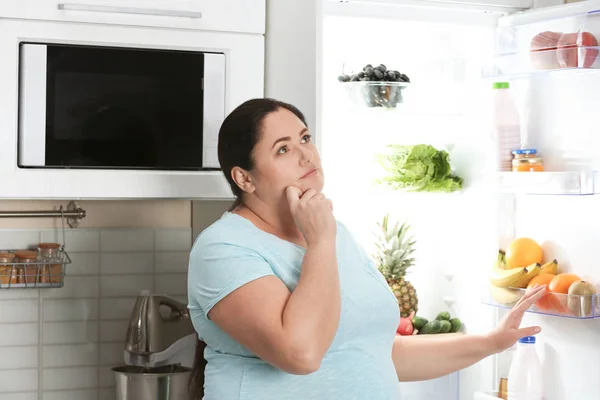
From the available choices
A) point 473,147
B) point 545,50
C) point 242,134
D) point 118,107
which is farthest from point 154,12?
point 473,147

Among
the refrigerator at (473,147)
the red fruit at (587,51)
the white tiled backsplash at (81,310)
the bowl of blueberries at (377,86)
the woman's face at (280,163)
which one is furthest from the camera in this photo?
the bowl of blueberries at (377,86)

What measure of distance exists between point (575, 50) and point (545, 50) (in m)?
0.08

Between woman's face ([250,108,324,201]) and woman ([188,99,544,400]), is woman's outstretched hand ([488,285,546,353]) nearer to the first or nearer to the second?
woman ([188,99,544,400])

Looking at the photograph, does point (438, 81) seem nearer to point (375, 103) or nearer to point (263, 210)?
point (375, 103)

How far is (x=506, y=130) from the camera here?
2.22m

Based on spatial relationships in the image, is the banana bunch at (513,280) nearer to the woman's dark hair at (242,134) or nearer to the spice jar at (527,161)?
the spice jar at (527,161)

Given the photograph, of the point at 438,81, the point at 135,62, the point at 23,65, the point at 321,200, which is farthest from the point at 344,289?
the point at 438,81

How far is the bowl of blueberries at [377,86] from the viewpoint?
2.43m

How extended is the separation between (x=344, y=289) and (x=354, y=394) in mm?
195


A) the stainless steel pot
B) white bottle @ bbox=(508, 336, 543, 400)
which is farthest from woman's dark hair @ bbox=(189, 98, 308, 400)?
white bottle @ bbox=(508, 336, 543, 400)

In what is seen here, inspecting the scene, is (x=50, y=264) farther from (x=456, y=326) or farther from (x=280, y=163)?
(x=456, y=326)

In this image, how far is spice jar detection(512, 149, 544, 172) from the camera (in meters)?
2.13

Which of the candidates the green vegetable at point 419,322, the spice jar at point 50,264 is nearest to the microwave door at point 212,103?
the spice jar at point 50,264

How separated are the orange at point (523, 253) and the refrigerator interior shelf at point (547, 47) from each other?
0.42 m
